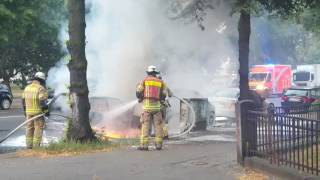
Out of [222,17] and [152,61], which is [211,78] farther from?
[222,17]

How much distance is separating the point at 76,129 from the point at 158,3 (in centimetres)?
675

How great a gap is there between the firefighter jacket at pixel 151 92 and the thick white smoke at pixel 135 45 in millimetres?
6576

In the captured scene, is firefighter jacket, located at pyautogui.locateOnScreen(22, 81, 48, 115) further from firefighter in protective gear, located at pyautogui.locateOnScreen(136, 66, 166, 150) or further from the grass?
firefighter in protective gear, located at pyautogui.locateOnScreen(136, 66, 166, 150)

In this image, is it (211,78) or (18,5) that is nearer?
(211,78)

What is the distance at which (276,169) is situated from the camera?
8.13 meters

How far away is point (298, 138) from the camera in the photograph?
7.91 metres

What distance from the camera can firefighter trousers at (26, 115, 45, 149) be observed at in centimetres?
1175

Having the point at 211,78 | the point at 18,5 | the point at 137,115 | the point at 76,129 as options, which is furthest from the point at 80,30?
the point at 18,5

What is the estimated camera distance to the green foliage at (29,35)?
2677 centimetres

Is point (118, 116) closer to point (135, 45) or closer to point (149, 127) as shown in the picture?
point (149, 127)

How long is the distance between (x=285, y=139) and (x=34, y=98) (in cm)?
563

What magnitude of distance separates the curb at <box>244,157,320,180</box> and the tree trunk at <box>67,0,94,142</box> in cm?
371

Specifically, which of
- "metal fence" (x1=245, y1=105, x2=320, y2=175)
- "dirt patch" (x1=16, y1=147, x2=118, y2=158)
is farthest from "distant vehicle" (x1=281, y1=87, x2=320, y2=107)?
"metal fence" (x1=245, y1=105, x2=320, y2=175)

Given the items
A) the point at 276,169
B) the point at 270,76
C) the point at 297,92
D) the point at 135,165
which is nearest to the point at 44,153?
the point at 135,165
